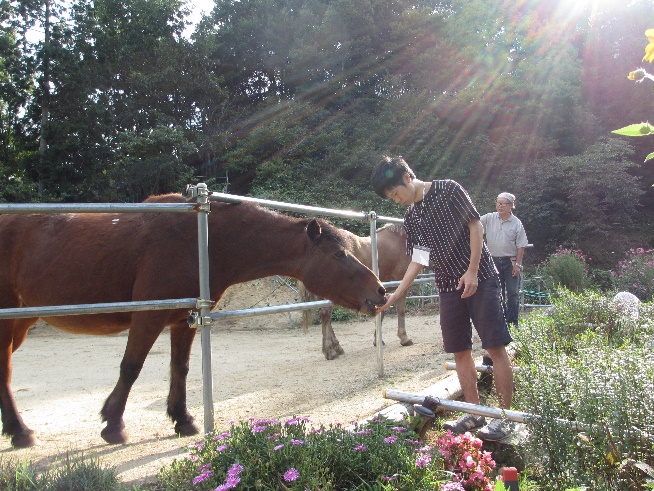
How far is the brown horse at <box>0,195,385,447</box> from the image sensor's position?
332cm

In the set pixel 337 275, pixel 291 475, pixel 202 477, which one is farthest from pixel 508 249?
pixel 202 477

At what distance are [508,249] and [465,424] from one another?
4.22 metres

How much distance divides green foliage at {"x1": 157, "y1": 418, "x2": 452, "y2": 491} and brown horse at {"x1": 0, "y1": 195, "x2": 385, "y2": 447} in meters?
1.40

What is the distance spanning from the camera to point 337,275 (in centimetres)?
370

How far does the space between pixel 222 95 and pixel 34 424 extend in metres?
21.7

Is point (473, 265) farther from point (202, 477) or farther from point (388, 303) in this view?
point (202, 477)

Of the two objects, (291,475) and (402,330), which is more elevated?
(291,475)

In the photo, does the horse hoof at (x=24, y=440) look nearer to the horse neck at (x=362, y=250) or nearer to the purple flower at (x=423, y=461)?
the purple flower at (x=423, y=461)

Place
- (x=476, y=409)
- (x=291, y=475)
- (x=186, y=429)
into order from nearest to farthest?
(x=291, y=475), (x=476, y=409), (x=186, y=429)

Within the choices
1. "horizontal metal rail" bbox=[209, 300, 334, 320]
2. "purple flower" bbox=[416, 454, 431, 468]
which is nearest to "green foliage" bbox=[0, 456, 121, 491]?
"horizontal metal rail" bbox=[209, 300, 334, 320]

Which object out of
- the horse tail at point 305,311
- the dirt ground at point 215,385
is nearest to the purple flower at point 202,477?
the dirt ground at point 215,385

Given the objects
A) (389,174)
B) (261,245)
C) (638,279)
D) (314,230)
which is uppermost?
(389,174)

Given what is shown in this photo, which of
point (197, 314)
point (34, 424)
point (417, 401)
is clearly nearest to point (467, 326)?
point (417, 401)

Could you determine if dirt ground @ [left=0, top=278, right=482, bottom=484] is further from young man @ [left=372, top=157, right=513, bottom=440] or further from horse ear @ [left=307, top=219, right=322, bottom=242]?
horse ear @ [left=307, top=219, right=322, bottom=242]
